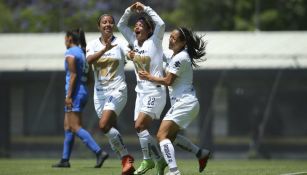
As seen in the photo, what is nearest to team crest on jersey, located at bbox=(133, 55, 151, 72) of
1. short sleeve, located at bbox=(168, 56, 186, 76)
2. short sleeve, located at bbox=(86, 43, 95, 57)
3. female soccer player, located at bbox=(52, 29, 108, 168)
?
short sleeve, located at bbox=(168, 56, 186, 76)

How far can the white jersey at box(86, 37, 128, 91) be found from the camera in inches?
596

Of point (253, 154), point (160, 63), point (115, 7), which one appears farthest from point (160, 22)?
point (115, 7)

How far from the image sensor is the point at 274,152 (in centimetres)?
2398

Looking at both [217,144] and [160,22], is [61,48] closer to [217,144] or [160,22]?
[217,144]

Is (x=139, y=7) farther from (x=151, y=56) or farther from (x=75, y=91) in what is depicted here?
(x=75, y=91)

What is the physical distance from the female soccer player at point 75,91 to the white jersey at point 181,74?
3.53 meters

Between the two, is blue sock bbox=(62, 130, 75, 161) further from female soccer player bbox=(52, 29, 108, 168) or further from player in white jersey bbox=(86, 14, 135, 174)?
player in white jersey bbox=(86, 14, 135, 174)

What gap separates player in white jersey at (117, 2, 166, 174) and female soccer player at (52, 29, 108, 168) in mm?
2658

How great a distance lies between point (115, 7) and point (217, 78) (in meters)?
40.9

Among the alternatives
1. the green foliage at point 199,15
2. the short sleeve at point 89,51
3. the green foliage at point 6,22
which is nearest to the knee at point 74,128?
the short sleeve at point 89,51

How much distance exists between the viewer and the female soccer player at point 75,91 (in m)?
16.8

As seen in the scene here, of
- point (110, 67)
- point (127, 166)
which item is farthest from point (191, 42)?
point (127, 166)

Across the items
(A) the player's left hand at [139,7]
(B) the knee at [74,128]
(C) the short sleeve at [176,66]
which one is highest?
(A) the player's left hand at [139,7]

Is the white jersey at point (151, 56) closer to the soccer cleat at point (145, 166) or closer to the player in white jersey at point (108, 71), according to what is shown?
the player in white jersey at point (108, 71)
